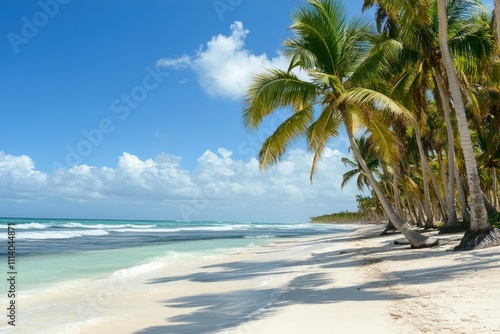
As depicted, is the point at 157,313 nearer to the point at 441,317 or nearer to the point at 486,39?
the point at 441,317

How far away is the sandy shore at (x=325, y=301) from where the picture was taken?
523 centimetres

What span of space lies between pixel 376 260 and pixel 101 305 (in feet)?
26.1

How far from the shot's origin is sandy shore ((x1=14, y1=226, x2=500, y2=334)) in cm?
523

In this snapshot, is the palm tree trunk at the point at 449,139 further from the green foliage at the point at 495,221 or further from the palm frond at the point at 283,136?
the palm frond at the point at 283,136

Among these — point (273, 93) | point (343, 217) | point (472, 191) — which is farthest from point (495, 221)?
point (343, 217)

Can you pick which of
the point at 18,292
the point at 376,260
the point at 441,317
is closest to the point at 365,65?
the point at 376,260

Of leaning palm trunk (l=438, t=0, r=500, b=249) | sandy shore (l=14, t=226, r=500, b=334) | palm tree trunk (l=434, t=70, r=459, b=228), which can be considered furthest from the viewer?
palm tree trunk (l=434, t=70, r=459, b=228)

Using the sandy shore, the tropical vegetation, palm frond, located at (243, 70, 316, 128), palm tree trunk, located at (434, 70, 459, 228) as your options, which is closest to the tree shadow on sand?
the sandy shore

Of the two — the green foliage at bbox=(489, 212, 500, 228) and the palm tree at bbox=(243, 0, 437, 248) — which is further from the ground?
the palm tree at bbox=(243, 0, 437, 248)

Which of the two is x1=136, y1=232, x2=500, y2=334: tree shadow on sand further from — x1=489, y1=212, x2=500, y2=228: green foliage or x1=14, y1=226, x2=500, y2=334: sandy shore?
x1=489, y1=212, x2=500, y2=228: green foliage

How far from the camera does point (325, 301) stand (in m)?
6.84

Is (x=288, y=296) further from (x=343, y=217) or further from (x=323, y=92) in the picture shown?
(x=343, y=217)

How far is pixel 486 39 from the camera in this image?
48.1ft

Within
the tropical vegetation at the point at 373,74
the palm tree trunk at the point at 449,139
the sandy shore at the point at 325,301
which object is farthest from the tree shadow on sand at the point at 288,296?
the palm tree trunk at the point at 449,139
